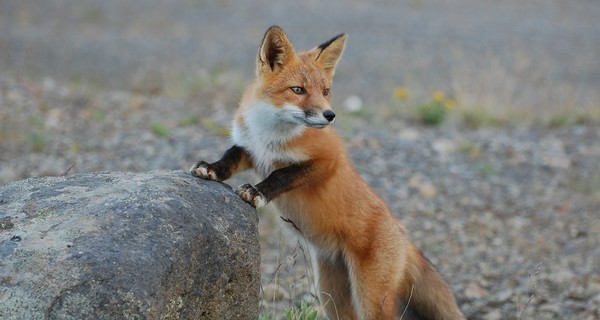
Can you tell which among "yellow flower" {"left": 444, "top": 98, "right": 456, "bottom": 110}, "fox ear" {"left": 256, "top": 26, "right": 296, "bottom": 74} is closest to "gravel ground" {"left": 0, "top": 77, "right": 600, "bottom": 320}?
"yellow flower" {"left": 444, "top": 98, "right": 456, "bottom": 110}

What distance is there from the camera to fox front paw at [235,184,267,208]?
463 centimetres

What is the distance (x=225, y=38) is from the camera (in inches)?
847

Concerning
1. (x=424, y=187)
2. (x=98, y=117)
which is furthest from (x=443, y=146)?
(x=98, y=117)

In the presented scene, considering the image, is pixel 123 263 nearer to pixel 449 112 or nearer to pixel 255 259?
pixel 255 259

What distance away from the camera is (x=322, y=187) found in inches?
203

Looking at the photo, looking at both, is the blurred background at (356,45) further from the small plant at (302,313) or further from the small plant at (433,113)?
the small plant at (302,313)

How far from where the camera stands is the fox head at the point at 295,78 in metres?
5.03

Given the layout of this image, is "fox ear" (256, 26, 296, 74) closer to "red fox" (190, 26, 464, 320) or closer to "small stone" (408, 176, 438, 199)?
"red fox" (190, 26, 464, 320)

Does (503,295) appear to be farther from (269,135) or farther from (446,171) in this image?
(269,135)

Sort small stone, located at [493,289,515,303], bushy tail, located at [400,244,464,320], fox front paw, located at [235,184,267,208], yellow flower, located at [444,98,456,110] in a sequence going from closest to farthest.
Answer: fox front paw, located at [235,184,267,208]
bushy tail, located at [400,244,464,320]
small stone, located at [493,289,515,303]
yellow flower, located at [444,98,456,110]

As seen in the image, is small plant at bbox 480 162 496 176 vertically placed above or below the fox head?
below

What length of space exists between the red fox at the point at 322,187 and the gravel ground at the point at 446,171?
1.65 m

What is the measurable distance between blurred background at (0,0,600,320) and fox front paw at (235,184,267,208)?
60cm

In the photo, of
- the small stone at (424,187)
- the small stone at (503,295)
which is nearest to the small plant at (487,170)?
the small stone at (424,187)
